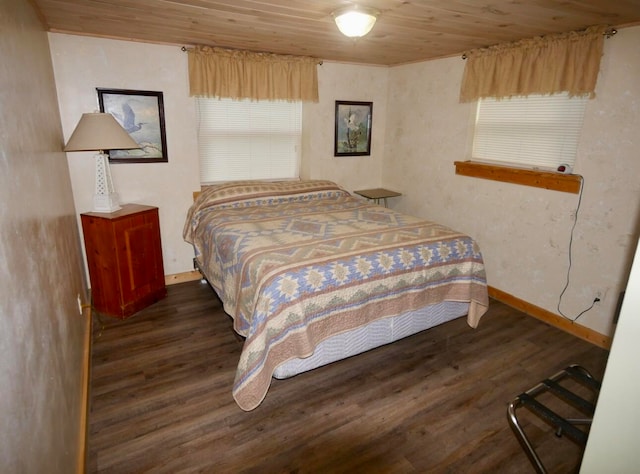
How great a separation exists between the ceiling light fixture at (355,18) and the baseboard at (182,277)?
2.68m

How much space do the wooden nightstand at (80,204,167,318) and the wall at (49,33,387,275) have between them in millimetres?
394

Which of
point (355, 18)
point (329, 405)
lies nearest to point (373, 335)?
point (329, 405)

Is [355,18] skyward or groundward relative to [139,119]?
skyward

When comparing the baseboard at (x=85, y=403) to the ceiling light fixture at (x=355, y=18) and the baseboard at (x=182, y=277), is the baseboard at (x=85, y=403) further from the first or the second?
the ceiling light fixture at (x=355, y=18)

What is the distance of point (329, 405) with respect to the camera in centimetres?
207

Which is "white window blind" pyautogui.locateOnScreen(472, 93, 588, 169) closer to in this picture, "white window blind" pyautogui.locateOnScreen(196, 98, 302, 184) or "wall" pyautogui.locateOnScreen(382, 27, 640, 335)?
"wall" pyautogui.locateOnScreen(382, 27, 640, 335)

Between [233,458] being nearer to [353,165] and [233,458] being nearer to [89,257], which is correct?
[89,257]

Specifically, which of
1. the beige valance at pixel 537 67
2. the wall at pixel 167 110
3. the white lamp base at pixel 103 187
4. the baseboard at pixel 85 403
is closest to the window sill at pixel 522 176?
the beige valance at pixel 537 67

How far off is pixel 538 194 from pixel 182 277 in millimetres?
3368

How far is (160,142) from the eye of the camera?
334cm

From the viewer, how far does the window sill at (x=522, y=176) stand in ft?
9.06

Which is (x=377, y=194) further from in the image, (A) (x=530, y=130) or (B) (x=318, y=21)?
(B) (x=318, y=21)

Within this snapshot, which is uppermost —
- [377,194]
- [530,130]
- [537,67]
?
[537,67]

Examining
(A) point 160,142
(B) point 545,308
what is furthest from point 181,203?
(B) point 545,308
